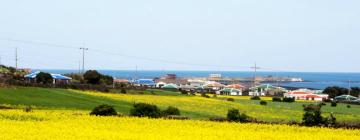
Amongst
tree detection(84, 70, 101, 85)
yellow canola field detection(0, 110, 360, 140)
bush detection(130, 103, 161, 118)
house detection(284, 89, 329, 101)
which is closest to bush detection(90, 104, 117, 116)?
bush detection(130, 103, 161, 118)

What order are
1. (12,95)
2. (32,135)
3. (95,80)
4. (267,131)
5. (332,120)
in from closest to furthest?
(32,135), (267,131), (332,120), (12,95), (95,80)

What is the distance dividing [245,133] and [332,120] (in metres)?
8.86

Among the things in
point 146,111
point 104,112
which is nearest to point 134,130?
point 104,112

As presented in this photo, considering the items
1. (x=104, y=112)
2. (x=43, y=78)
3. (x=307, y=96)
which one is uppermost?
(x=43, y=78)

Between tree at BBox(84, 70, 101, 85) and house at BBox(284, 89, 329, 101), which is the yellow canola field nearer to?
tree at BBox(84, 70, 101, 85)

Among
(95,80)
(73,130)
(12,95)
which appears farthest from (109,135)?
(95,80)

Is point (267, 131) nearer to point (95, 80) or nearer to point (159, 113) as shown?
point (159, 113)

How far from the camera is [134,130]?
26.5 meters

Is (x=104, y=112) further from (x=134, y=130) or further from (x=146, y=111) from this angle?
(x=134, y=130)

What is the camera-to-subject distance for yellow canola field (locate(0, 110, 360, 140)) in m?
23.3

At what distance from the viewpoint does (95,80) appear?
96.0m

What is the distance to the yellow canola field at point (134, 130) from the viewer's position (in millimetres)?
23281

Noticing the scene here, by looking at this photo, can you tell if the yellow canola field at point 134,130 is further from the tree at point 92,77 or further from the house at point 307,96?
the house at point 307,96

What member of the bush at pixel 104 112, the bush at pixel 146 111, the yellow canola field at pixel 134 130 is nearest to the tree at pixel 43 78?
the bush at pixel 146 111
